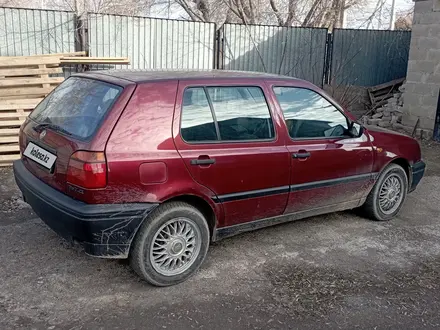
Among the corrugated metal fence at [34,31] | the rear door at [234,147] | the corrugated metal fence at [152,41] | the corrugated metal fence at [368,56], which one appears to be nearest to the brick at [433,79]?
the corrugated metal fence at [368,56]

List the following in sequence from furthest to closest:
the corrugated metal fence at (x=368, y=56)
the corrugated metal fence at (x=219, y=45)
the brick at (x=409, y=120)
→ the corrugated metal fence at (x=368, y=56)
the brick at (x=409, y=120)
the corrugated metal fence at (x=219, y=45)

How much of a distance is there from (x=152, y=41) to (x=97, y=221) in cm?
764

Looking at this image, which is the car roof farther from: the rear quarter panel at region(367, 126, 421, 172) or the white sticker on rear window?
the rear quarter panel at region(367, 126, 421, 172)

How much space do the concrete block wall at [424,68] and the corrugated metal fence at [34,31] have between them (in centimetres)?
725

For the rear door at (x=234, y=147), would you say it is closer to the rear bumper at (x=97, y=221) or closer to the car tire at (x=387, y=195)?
the rear bumper at (x=97, y=221)

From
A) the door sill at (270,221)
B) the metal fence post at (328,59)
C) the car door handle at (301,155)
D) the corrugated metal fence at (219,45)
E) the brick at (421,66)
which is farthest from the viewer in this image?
the metal fence post at (328,59)

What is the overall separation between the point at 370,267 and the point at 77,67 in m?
7.29

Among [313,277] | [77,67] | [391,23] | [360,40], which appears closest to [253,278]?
[313,277]

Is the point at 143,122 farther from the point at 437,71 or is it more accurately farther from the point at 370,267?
the point at 437,71

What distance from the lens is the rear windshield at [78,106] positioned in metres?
3.29

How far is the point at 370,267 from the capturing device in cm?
399

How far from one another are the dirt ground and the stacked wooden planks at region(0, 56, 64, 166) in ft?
6.88

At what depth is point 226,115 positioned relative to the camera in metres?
3.74

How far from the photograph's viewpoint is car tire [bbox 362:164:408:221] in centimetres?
496
